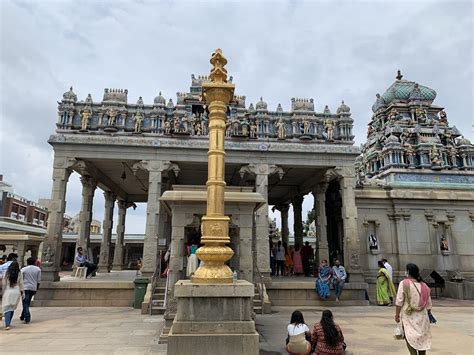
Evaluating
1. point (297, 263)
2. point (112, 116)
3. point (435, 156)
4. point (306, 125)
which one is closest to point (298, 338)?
point (306, 125)

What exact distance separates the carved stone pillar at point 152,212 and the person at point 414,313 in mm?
11031

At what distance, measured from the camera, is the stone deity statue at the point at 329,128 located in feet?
55.0

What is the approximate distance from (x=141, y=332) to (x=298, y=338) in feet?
15.0

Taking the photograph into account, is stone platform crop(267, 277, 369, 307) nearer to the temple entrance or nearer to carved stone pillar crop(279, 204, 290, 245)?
the temple entrance

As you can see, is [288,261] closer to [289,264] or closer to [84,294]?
[289,264]

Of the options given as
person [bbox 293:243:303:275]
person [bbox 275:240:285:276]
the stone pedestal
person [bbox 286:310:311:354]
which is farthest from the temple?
person [bbox 286:310:311:354]

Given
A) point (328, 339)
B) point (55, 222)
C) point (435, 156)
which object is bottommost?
point (328, 339)

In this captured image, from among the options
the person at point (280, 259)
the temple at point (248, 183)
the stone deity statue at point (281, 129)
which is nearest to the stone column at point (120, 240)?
the temple at point (248, 183)

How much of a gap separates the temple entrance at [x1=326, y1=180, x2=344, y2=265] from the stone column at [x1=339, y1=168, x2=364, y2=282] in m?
3.86

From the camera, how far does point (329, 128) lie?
16.8 metres

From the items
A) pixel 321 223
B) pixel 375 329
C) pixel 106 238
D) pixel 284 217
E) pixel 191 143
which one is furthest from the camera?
pixel 284 217

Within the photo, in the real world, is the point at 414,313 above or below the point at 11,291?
above

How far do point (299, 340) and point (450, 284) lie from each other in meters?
15.5

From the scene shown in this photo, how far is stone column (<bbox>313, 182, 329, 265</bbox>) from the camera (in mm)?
17312
